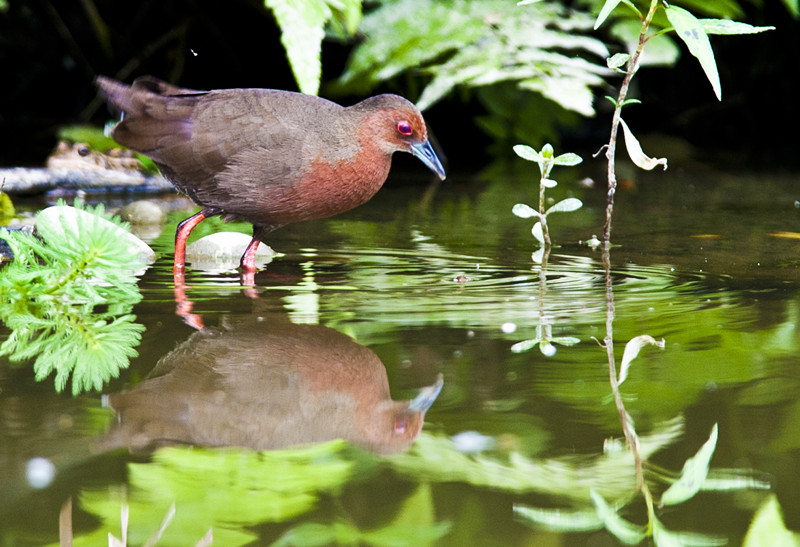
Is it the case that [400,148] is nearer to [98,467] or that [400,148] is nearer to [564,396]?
[564,396]

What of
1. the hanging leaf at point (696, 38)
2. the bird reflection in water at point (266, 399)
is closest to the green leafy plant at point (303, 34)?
the hanging leaf at point (696, 38)

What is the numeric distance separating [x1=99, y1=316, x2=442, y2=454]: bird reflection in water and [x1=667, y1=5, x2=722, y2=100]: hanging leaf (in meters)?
1.53

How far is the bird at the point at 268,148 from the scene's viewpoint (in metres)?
3.44

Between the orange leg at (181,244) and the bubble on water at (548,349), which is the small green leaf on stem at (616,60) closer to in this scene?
the bubble on water at (548,349)

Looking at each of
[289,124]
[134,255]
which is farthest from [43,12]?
[134,255]

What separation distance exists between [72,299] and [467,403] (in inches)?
52.5

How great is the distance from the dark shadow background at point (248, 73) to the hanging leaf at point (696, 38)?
12.7 feet

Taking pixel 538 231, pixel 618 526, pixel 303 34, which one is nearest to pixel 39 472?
pixel 618 526

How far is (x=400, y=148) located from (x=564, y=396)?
1.92 metres

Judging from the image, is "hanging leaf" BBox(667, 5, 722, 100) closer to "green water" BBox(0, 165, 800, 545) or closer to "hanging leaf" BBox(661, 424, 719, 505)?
"green water" BBox(0, 165, 800, 545)

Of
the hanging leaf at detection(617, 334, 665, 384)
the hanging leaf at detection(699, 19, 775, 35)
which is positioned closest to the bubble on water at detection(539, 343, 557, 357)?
the hanging leaf at detection(617, 334, 665, 384)

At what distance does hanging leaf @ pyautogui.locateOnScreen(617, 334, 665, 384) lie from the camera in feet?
6.81

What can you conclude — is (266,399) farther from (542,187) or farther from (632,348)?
(542,187)

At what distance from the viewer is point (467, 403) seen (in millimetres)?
1876
